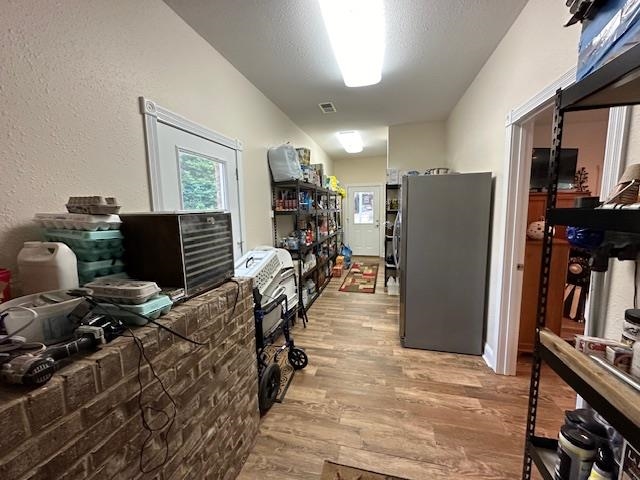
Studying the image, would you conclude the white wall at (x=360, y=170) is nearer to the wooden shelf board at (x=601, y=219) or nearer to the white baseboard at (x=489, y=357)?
the white baseboard at (x=489, y=357)

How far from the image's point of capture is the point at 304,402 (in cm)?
185

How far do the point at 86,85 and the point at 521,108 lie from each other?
98.5 inches

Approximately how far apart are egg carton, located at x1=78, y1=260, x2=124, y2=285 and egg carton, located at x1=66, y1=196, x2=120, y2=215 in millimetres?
203

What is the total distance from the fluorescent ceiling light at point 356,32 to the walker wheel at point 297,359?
2364mm

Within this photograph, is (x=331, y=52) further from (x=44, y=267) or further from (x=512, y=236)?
(x=44, y=267)

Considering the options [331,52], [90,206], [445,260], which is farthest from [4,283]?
[445,260]

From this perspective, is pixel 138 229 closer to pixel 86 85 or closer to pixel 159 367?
pixel 159 367

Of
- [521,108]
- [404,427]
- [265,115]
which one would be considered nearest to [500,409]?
[404,427]

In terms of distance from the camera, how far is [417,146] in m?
4.20

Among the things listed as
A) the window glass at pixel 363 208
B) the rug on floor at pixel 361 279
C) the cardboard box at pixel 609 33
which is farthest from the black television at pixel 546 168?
the window glass at pixel 363 208

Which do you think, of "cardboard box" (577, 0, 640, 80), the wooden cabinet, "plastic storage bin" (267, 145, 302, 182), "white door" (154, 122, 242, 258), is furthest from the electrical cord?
the wooden cabinet

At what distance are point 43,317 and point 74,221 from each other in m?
0.40

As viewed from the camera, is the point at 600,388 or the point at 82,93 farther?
the point at 82,93

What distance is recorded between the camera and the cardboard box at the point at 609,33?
23.2 inches
